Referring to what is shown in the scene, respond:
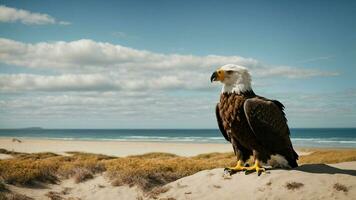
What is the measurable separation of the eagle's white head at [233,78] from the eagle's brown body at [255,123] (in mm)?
135

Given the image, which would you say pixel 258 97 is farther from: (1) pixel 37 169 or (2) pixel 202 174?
(1) pixel 37 169

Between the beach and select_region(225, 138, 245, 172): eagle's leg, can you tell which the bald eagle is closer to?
select_region(225, 138, 245, 172): eagle's leg

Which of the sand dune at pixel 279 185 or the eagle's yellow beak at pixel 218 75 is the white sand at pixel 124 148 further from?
the eagle's yellow beak at pixel 218 75

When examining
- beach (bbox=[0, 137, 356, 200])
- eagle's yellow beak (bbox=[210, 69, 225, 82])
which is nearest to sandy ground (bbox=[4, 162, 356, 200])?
beach (bbox=[0, 137, 356, 200])

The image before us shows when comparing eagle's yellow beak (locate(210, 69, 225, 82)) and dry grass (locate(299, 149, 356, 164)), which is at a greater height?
eagle's yellow beak (locate(210, 69, 225, 82))

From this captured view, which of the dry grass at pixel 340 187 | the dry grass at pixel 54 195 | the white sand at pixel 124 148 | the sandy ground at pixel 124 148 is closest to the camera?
the dry grass at pixel 340 187

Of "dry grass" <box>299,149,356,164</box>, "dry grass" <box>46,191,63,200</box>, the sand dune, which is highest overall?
the sand dune

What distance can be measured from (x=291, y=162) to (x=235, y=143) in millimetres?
1869

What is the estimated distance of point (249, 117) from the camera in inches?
374

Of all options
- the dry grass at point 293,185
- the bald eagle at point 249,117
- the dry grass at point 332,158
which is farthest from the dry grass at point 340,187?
Result: the dry grass at point 332,158

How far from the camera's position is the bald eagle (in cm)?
962

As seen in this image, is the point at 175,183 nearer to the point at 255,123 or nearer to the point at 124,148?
the point at 255,123

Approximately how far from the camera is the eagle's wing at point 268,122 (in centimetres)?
953

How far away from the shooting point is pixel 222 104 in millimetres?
10039
